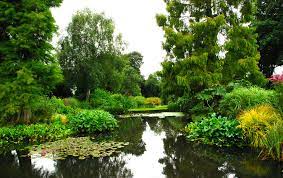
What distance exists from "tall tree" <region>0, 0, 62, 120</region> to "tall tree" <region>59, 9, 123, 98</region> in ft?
44.5

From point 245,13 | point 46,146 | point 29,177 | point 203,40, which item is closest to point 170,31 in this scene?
point 203,40

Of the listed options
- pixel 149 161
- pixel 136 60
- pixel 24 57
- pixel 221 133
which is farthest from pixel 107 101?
pixel 136 60

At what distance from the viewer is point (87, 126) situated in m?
14.8

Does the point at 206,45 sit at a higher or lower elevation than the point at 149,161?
higher

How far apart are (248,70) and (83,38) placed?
14.9 metres

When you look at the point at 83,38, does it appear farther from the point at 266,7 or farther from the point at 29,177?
the point at 29,177

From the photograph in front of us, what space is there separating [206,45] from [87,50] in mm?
13040

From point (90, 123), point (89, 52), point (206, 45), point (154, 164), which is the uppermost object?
point (89, 52)

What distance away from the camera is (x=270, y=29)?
28328 millimetres

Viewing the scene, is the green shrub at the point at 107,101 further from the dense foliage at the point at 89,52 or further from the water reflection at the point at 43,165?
the water reflection at the point at 43,165

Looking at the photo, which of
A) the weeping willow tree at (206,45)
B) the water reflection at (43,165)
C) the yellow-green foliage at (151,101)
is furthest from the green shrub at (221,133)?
the yellow-green foliage at (151,101)

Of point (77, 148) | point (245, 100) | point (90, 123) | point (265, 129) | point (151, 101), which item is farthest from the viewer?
point (151, 101)

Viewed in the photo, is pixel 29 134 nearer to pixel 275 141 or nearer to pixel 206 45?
pixel 275 141

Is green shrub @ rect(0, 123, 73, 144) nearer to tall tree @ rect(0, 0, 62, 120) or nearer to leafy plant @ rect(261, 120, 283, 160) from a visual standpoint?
tall tree @ rect(0, 0, 62, 120)
